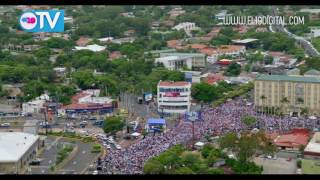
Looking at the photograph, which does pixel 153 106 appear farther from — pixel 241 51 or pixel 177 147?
pixel 241 51

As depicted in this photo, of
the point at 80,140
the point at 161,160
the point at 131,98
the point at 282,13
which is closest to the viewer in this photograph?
the point at 161,160

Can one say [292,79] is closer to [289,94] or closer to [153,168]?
[289,94]

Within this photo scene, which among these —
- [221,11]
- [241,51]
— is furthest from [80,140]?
[221,11]

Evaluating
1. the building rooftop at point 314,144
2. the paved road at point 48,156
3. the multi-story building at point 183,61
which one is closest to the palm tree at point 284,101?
the building rooftop at point 314,144

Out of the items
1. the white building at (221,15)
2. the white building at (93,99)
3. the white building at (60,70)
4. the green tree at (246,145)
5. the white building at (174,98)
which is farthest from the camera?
the white building at (221,15)

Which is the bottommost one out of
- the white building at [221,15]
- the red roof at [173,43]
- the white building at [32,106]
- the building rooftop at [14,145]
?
the building rooftop at [14,145]

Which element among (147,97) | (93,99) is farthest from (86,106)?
(147,97)

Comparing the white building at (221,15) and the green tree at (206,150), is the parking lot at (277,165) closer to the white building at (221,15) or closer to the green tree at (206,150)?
the green tree at (206,150)

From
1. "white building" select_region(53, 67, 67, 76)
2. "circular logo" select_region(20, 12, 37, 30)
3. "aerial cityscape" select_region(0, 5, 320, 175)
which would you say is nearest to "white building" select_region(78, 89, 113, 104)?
"aerial cityscape" select_region(0, 5, 320, 175)
